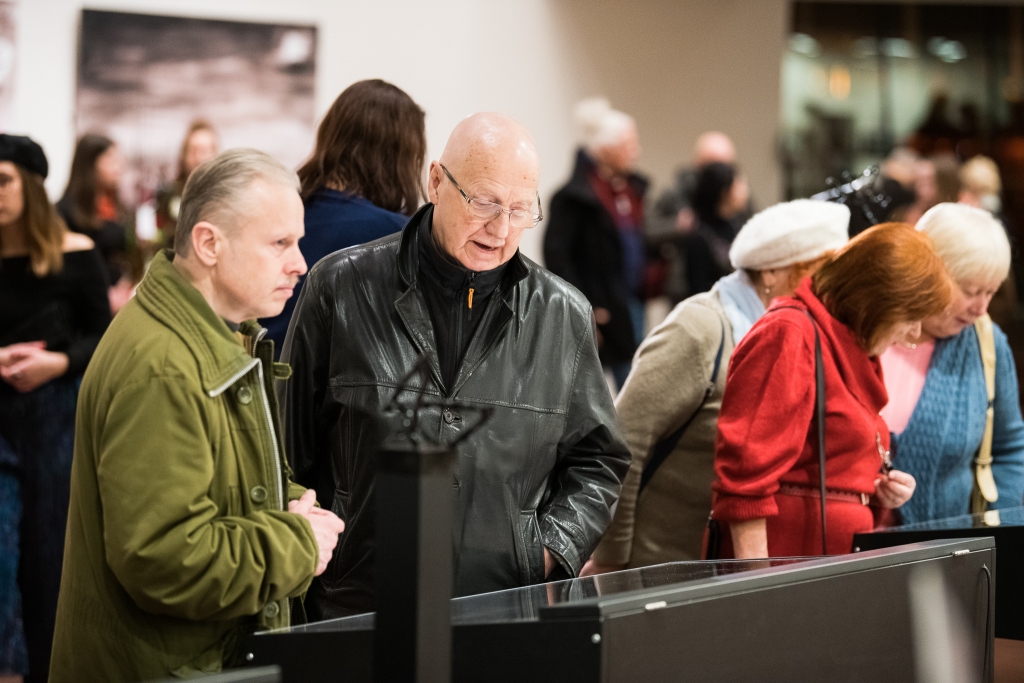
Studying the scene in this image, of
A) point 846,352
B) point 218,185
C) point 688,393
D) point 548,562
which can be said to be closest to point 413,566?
point 218,185

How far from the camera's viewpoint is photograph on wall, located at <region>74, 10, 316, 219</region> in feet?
25.1

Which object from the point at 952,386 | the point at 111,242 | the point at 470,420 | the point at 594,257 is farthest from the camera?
the point at 594,257

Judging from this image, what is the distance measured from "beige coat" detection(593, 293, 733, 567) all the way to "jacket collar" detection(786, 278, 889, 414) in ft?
1.09

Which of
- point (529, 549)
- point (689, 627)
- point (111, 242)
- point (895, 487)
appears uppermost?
point (111, 242)

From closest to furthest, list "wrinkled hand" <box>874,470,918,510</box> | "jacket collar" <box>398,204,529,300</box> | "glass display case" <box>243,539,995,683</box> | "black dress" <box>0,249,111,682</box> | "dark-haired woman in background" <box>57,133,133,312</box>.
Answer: "glass display case" <box>243,539,995,683</box> → "jacket collar" <box>398,204,529,300</box> → "wrinkled hand" <box>874,470,918,510</box> → "black dress" <box>0,249,111,682</box> → "dark-haired woman in background" <box>57,133,133,312</box>

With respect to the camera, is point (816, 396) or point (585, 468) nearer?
point (585, 468)

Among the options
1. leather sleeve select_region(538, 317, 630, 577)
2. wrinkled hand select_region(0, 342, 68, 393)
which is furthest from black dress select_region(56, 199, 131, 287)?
leather sleeve select_region(538, 317, 630, 577)

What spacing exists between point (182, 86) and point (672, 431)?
559 centimetres

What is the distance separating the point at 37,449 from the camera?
379cm

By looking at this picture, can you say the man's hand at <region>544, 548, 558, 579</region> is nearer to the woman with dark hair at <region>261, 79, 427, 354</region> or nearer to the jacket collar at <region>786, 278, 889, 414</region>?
the jacket collar at <region>786, 278, 889, 414</region>

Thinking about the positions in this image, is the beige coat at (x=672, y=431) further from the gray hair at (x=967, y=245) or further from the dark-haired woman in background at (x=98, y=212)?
the dark-haired woman in background at (x=98, y=212)

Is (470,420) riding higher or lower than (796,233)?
lower

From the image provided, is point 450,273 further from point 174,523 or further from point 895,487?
point 895,487

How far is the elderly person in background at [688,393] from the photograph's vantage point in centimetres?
317
